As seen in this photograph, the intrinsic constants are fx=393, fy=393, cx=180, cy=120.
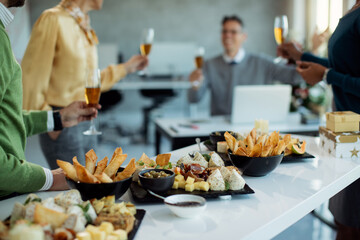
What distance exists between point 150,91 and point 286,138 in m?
5.07

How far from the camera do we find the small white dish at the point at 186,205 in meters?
1.03

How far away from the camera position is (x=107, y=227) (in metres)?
0.89

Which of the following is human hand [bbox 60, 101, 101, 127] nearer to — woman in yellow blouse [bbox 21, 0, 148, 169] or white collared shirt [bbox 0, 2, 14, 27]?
woman in yellow blouse [bbox 21, 0, 148, 169]

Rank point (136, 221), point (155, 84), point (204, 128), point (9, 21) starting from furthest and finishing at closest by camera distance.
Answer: point (155, 84), point (204, 128), point (9, 21), point (136, 221)

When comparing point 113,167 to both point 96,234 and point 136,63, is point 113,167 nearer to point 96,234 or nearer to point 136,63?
point 96,234

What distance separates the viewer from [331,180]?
55.9 inches

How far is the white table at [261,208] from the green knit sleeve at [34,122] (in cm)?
45

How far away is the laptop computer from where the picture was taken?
2.80 m

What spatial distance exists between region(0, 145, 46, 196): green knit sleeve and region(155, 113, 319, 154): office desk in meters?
1.43

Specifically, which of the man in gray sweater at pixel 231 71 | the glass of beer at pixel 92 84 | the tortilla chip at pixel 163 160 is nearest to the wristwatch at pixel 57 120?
the glass of beer at pixel 92 84

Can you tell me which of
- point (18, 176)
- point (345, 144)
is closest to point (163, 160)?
point (18, 176)

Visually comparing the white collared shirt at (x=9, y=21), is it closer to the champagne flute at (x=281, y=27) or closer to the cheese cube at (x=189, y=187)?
the cheese cube at (x=189, y=187)

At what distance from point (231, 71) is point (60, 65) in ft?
6.44

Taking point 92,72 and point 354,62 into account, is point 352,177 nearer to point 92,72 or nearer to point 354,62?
point 354,62
